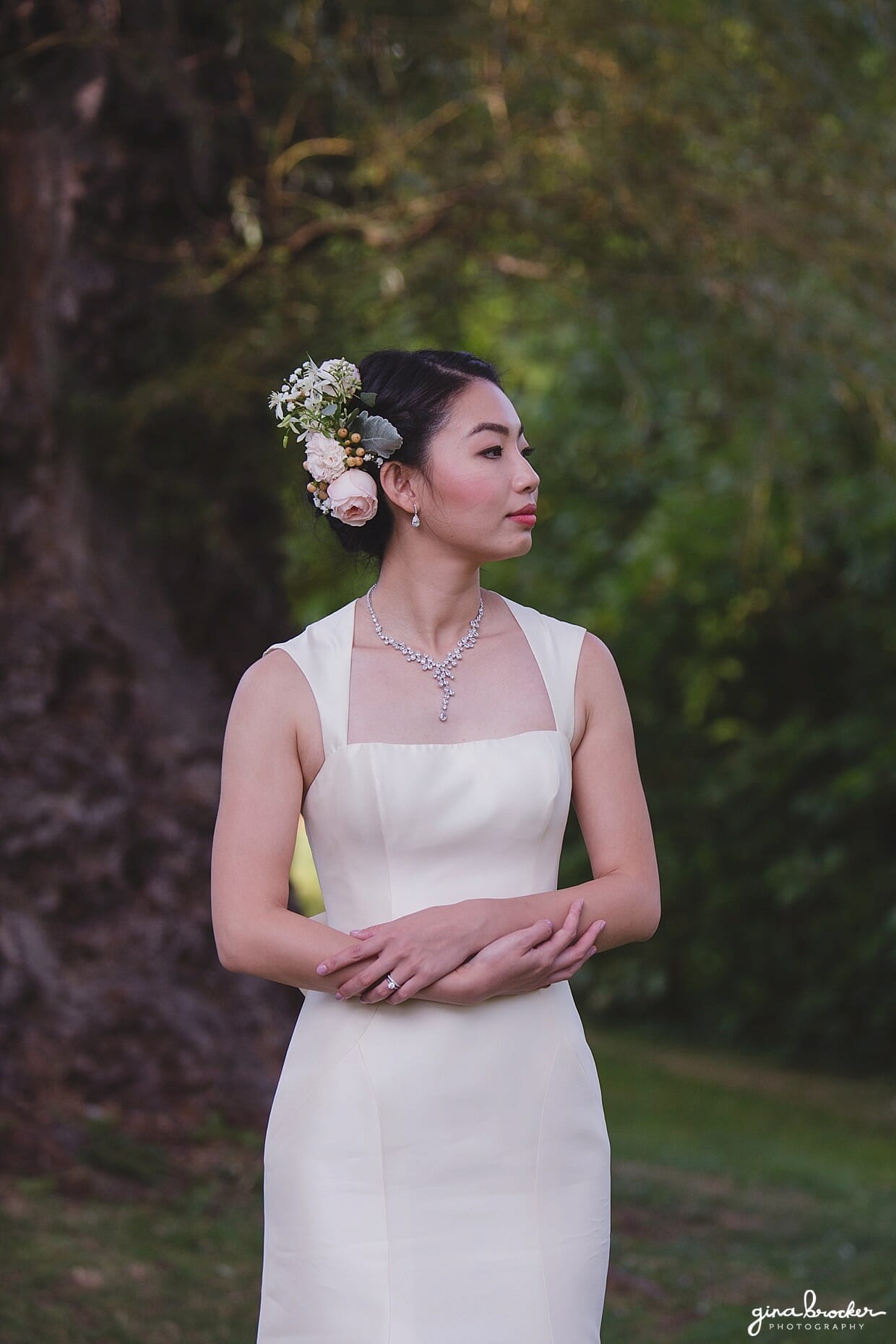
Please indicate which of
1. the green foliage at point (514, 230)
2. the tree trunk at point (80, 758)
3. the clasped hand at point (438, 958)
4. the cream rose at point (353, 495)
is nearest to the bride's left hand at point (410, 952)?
the clasped hand at point (438, 958)

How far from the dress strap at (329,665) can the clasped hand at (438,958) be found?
31cm

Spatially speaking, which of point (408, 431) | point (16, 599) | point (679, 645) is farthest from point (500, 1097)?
point (679, 645)

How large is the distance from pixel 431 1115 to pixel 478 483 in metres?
0.99

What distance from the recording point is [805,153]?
5.33 meters

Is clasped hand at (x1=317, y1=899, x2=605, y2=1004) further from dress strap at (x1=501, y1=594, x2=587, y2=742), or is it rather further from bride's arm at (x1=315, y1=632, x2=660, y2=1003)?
dress strap at (x1=501, y1=594, x2=587, y2=742)

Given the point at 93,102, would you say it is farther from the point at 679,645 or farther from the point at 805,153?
the point at 679,645

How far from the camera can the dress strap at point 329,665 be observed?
7.77 ft

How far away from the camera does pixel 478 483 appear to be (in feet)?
7.97

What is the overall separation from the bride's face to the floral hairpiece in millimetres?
98

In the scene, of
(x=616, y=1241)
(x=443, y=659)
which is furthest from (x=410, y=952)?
(x=616, y=1241)

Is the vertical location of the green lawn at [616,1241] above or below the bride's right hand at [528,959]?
below

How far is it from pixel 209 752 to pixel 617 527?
5.17 m

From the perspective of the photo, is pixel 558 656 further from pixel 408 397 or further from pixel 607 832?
pixel 408 397

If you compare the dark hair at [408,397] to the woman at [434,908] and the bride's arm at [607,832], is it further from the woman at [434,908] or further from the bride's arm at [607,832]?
the bride's arm at [607,832]
